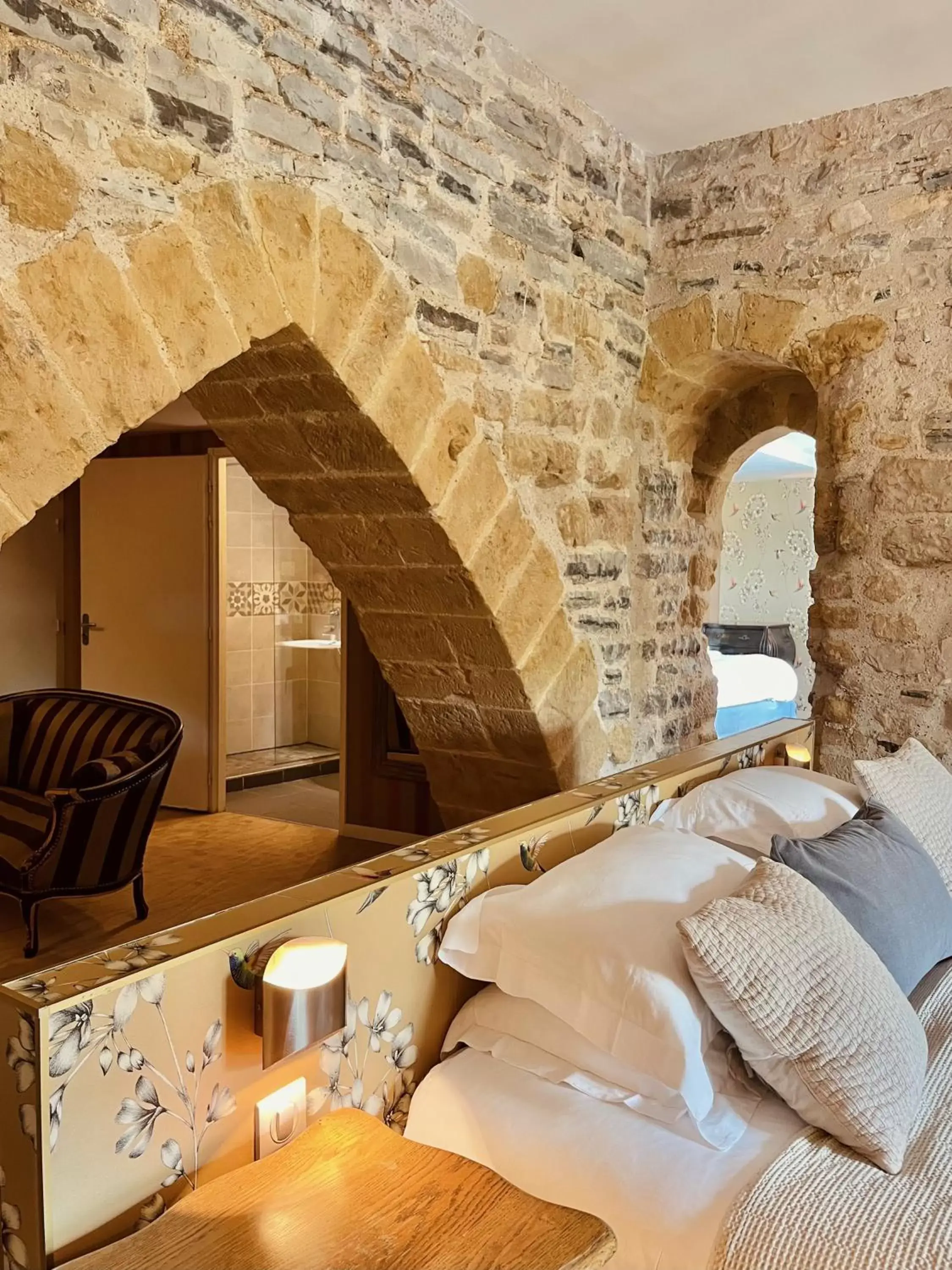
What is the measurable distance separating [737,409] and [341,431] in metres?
2.16

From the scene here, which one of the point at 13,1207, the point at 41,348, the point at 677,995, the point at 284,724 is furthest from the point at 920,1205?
the point at 284,724

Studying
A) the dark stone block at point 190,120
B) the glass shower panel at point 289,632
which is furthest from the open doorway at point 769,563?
the dark stone block at point 190,120

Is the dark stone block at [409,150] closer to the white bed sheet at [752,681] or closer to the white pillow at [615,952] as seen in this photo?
the white pillow at [615,952]

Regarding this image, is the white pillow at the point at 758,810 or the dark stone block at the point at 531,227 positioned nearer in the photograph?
the white pillow at the point at 758,810

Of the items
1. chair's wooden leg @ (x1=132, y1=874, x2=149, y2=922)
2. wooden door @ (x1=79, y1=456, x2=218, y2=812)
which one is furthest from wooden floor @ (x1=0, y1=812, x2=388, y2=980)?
wooden door @ (x1=79, y1=456, x2=218, y2=812)

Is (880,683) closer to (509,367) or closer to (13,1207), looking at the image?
(509,367)

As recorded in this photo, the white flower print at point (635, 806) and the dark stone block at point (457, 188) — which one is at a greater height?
the dark stone block at point (457, 188)

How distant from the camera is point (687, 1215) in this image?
136 cm

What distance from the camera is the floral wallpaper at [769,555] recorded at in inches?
355

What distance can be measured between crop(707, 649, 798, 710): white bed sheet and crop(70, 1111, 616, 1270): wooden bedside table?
4718 millimetres

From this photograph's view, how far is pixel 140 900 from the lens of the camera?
4051mm

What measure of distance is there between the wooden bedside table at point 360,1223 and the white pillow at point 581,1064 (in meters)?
0.31

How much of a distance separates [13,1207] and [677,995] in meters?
0.93

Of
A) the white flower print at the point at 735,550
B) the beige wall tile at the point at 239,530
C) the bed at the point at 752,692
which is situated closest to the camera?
the bed at the point at 752,692
